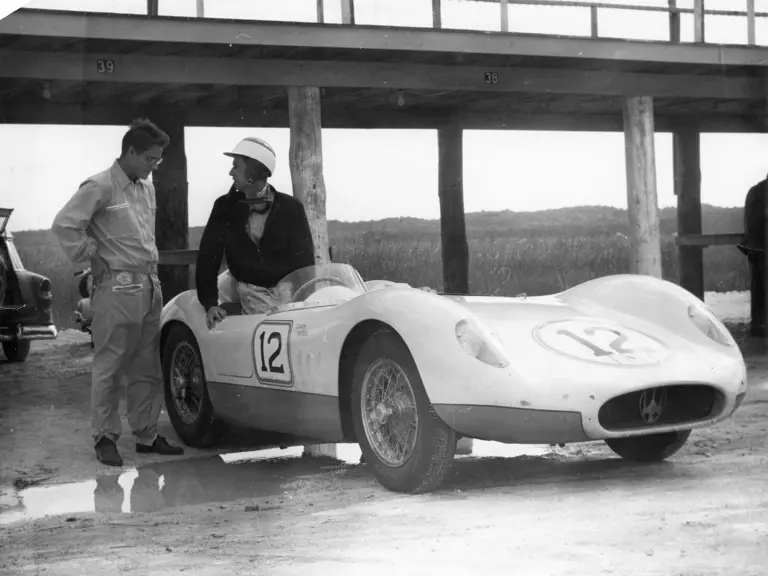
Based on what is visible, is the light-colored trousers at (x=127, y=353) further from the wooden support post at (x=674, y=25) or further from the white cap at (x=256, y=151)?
the wooden support post at (x=674, y=25)

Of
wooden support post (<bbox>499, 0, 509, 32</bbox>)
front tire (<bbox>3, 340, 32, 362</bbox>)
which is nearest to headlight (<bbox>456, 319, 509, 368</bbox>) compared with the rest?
wooden support post (<bbox>499, 0, 509, 32</bbox>)

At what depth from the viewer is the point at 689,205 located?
4.27 m

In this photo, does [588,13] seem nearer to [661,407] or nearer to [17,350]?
[661,407]

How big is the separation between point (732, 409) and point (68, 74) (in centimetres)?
327

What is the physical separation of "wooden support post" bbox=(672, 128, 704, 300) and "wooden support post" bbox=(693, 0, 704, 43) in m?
0.48

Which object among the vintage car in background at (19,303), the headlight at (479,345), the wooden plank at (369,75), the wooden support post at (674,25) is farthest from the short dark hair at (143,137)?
the wooden support post at (674,25)

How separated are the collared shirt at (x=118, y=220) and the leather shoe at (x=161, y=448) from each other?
79 cm

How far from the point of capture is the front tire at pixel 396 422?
3.26 m

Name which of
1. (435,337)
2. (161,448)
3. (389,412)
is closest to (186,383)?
(161,448)

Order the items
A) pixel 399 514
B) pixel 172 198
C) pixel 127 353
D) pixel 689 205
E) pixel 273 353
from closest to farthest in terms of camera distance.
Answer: pixel 399 514 < pixel 273 353 < pixel 689 205 < pixel 127 353 < pixel 172 198

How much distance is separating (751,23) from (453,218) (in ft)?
11.2

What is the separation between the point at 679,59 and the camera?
530cm

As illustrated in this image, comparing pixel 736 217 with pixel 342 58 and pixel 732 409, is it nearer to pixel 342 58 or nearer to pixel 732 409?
pixel 732 409

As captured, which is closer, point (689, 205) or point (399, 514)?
point (399, 514)
